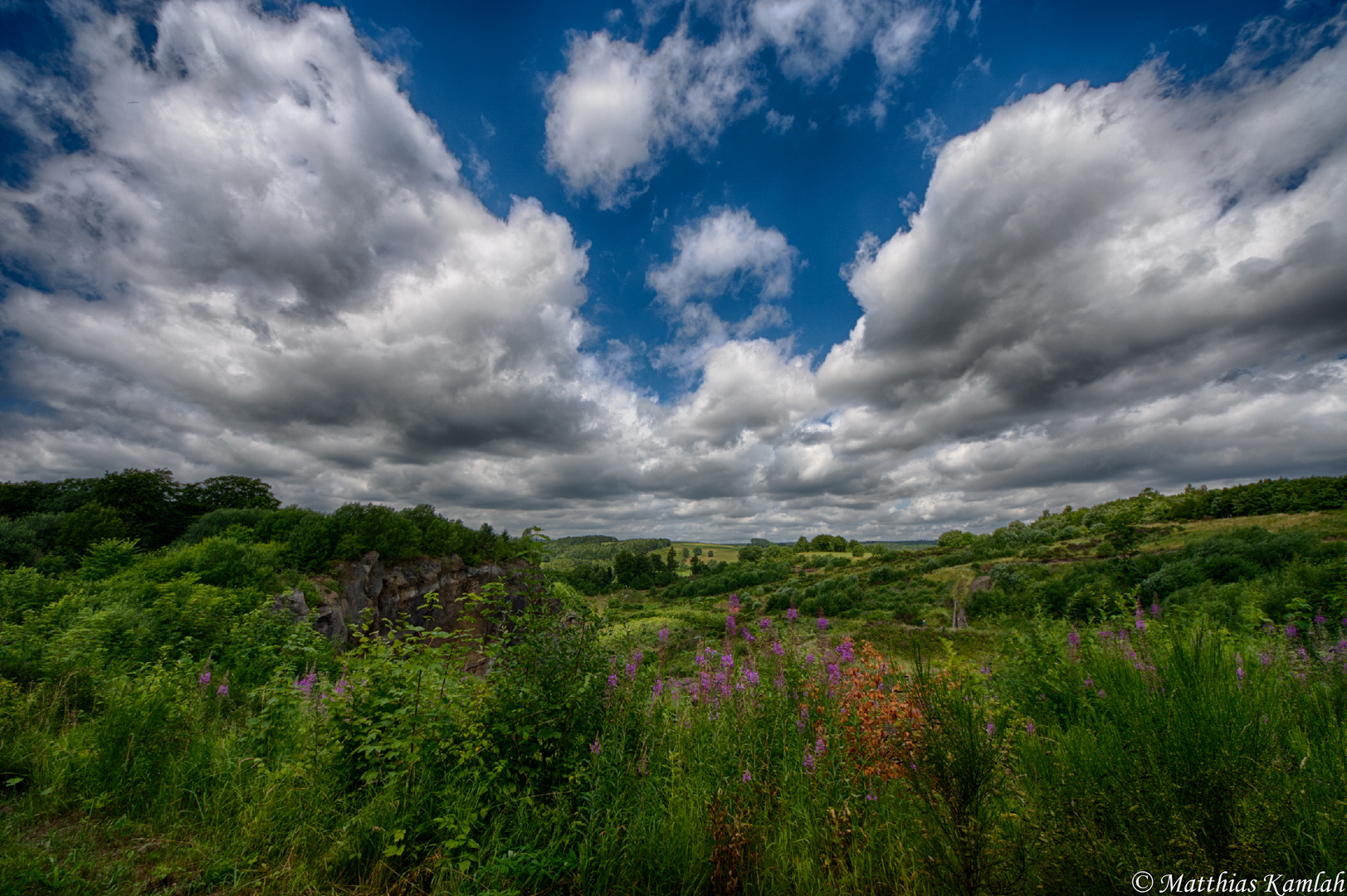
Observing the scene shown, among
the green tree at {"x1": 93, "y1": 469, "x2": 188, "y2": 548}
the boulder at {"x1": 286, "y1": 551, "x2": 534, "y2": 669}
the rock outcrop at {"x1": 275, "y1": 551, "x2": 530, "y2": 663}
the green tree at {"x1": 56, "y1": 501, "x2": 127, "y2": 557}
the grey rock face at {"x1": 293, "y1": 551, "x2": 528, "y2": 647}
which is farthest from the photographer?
the green tree at {"x1": 93, "y1": 469, "x2": 188, "y2": 548}

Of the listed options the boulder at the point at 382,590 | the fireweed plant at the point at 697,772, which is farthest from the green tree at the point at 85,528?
the fireweed plant at the point at 697,772

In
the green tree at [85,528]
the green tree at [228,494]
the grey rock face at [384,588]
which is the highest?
the green tree at [228,494]

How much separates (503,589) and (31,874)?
3169 mm

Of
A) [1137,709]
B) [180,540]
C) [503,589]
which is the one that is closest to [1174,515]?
[1137,709]

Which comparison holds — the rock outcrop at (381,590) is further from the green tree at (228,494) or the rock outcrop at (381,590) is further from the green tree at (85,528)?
the green tree at (228,494)

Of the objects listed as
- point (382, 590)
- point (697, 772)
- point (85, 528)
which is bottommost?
point (382, 590)

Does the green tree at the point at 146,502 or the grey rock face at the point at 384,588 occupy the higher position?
the green tree at the point at 146,502

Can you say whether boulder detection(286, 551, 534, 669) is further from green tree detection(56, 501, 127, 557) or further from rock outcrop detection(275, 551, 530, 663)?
green tree detection(56, 501, 127, 557)

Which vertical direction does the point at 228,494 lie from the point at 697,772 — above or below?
above

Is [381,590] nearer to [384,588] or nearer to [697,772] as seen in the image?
[384,588]

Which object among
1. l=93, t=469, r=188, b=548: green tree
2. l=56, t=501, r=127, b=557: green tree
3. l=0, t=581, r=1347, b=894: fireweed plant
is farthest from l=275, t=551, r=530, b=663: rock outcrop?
l=93, t=469, r=188, b=548: green tree

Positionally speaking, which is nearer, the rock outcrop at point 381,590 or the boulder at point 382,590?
the boulder at point 382,590

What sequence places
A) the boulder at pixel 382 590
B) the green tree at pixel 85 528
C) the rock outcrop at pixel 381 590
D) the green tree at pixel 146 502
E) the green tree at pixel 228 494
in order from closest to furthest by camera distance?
the boulder at pixel 382 590 < the rock outcrop at pixel 381 590 < the green tree at pixel 85 528 < the green tree at pixel 146 502 < the green tree at pixel 228 494

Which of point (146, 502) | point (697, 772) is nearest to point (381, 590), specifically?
point (146, 502)
